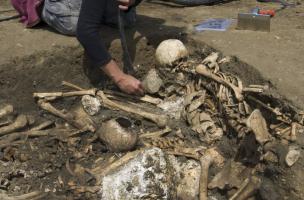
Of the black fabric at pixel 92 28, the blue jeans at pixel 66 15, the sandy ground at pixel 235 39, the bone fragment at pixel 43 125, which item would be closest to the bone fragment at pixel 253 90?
the sandy ground at pixel 235 39

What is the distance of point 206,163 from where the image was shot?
3.28 metres

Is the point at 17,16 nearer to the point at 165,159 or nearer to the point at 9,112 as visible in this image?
the point at 9,112

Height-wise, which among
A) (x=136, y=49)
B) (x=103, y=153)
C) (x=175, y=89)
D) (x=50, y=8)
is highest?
(x=50, y=8)

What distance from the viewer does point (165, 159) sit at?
3297 millimetres

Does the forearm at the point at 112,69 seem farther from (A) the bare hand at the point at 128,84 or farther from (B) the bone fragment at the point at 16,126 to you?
(B) the bone fragment at the point at 16,126

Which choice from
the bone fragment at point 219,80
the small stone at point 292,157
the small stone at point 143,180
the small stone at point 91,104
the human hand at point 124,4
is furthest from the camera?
the small stone at point 91,104

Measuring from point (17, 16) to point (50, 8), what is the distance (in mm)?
840

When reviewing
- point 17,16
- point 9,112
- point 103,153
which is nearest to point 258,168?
point 103,153

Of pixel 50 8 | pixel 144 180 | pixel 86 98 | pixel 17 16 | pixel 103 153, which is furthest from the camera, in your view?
pixel 17 16

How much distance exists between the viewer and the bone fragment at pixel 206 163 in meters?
3.16

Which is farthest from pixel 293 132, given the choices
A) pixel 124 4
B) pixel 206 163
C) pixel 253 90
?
pixel 124 4

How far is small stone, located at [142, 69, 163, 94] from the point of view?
421 centimetres

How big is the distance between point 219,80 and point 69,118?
132 cm

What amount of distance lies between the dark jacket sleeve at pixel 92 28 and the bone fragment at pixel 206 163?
1107 millimetres
